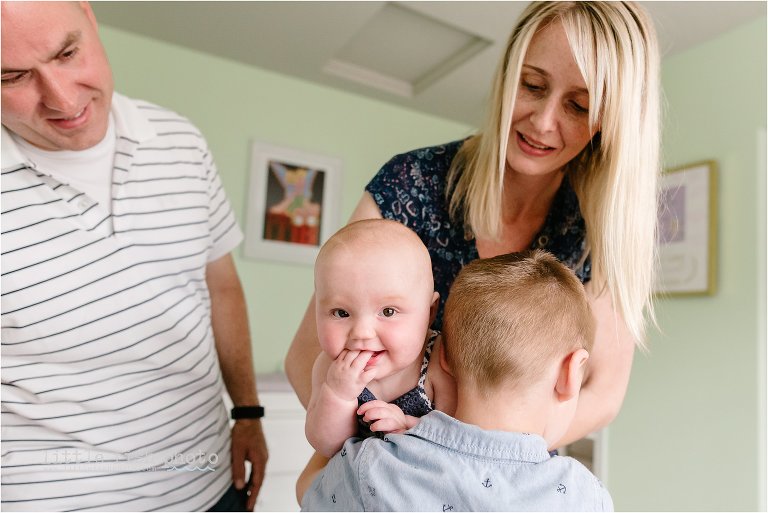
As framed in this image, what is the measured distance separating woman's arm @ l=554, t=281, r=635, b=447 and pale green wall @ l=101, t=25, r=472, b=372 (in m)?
2.65

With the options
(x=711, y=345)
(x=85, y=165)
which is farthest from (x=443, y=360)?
(x=711, y=345)

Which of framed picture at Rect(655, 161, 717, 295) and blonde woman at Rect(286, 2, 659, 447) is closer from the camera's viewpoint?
blonde woman at Rect(286, 2, 659, 447)

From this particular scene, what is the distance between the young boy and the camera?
0.84 metres

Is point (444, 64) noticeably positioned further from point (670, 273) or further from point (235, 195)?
point (670, 273)

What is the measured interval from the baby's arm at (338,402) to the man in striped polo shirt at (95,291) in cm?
51

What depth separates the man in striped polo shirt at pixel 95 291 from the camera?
1132 millimetres

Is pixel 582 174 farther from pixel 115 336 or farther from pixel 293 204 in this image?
pixel 293 204

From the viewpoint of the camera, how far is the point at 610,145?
3.82 ft

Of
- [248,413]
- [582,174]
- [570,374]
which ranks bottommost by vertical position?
[248,413]

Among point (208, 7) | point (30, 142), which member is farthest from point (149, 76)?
point (30, 142)

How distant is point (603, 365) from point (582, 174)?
0.41m

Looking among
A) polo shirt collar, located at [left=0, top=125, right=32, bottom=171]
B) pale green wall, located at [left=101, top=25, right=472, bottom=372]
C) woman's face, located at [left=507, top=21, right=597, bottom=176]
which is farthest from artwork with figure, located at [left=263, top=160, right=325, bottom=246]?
woman's face, located at [left=507, top=21, right=597, bottom=176]

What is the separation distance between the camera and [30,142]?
3.90 feet

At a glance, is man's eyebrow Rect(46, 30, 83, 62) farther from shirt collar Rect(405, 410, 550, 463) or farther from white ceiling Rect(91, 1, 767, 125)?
white ceiling Rect(91, 1, 767, 125)
